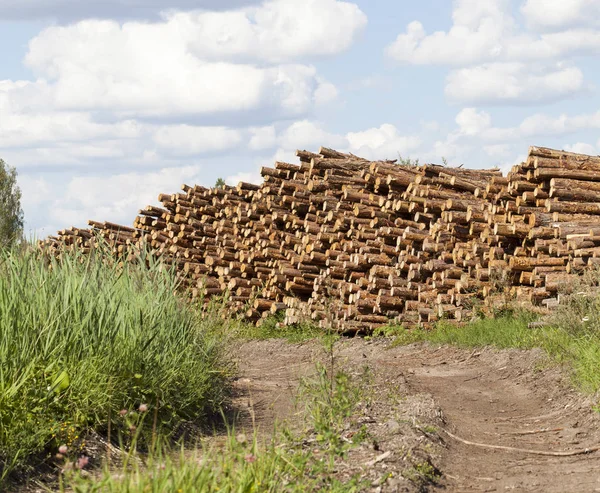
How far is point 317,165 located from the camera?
17.5m

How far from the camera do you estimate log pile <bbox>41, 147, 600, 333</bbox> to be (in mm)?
13773

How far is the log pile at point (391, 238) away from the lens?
13773mm

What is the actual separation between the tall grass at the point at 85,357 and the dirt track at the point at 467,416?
3.02 feet

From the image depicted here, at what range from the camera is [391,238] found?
15766mm

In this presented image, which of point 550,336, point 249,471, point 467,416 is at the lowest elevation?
point 467,416

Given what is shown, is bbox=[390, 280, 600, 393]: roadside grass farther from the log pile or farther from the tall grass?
the tall grass

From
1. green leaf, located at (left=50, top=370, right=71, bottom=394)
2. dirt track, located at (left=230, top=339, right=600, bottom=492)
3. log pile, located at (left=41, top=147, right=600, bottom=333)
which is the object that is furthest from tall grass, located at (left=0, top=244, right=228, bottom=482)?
log pile, located at (left=41, top=147, right=600, bottom=333)

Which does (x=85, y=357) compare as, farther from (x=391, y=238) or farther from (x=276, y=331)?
(x=276, y=331)

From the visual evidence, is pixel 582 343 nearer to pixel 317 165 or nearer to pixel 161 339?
pixel 161 339

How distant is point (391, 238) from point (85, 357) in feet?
32.1

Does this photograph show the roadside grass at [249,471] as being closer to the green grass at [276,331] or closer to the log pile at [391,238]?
the log pile at [391,238]

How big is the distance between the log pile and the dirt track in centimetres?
154

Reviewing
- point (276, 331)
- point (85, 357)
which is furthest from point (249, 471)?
point (276, 331)

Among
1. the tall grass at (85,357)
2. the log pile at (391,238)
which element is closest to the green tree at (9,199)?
the log pile at (391,238)
